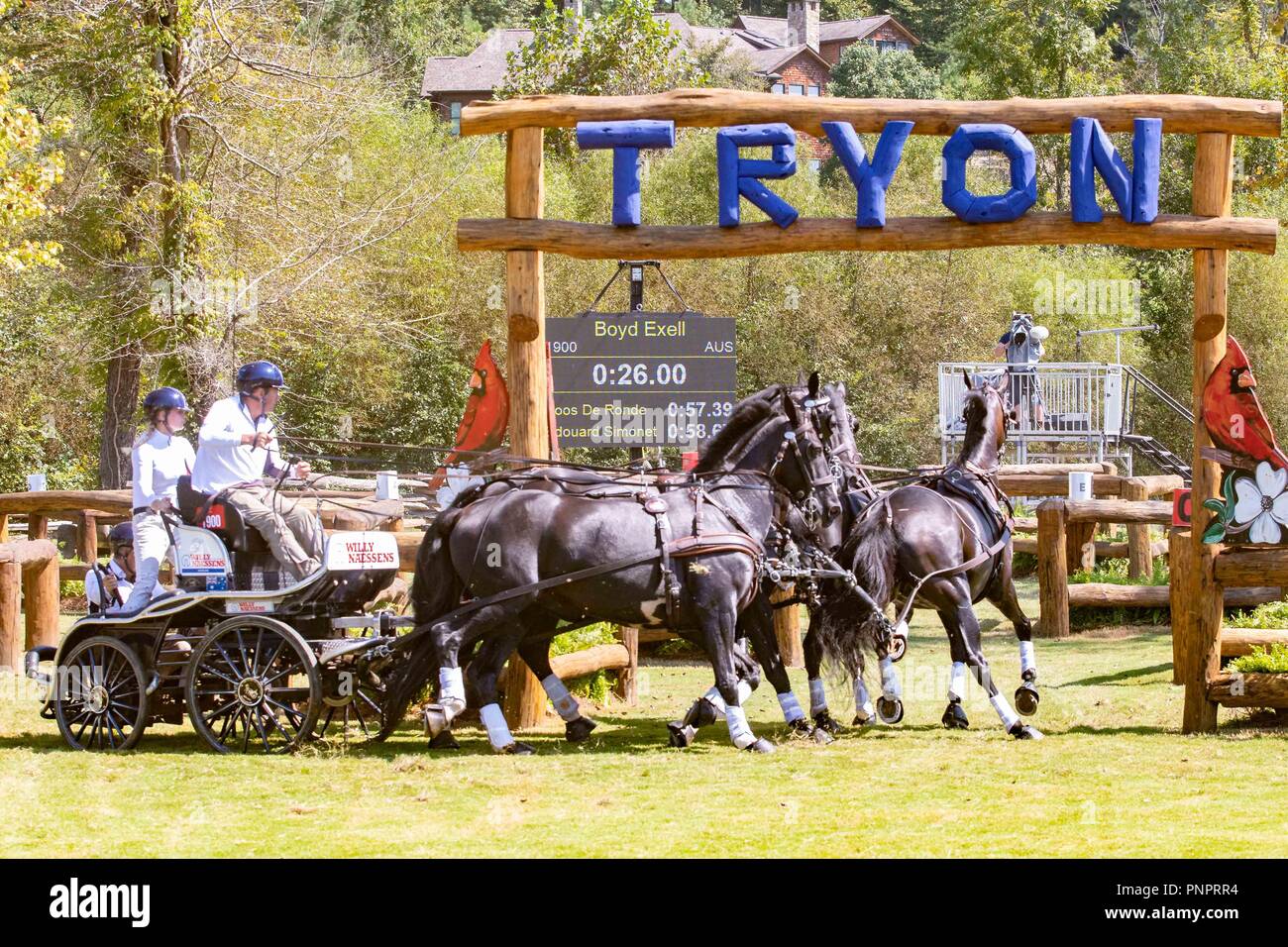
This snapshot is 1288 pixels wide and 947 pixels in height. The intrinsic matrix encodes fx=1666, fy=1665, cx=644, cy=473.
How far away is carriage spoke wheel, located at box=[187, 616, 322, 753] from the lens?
11398 millimetres

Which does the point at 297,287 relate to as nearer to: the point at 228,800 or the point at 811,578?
the point at 811,578

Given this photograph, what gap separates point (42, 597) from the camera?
16.2 meters

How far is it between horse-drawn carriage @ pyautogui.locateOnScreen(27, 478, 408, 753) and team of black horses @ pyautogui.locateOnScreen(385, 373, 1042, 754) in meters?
0.49

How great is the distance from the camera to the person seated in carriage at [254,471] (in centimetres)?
1170

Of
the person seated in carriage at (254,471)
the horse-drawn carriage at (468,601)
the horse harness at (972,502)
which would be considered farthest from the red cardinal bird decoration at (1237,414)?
the person seated in carriage at (254,471)

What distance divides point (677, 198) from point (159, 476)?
29.5 metres

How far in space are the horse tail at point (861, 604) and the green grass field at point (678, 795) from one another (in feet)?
2.08

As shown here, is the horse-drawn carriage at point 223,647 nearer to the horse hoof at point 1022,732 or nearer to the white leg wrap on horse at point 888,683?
the white leg wrap on horse at point 888,683

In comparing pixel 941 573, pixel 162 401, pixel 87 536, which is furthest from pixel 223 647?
pixel 87 536

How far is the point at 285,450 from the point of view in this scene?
3281 cm

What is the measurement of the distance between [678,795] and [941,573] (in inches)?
158

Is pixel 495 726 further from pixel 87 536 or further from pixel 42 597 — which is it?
pixel 87 536

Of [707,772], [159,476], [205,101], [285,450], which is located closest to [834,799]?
[707,772]

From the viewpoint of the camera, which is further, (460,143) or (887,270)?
(460,143)
